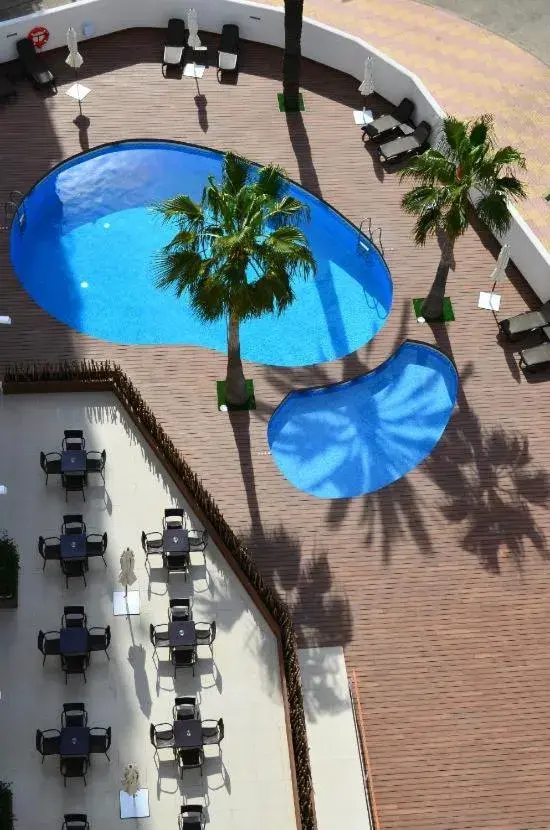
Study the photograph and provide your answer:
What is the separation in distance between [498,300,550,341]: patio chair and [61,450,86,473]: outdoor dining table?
42.1 feet

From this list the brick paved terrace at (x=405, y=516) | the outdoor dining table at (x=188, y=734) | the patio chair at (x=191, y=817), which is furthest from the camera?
the brick paved terrace at (x=405, y=516)

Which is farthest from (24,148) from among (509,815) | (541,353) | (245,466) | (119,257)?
(509,815)

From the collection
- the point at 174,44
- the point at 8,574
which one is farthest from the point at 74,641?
the point at 174,44

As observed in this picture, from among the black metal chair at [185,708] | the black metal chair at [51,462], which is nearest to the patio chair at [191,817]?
the black metal chair at [185,708]

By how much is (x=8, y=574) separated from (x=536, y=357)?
15.9 metres

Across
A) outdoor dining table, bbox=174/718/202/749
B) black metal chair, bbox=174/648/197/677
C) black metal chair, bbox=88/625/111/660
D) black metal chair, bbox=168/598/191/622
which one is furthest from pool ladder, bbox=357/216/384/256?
outdoor dining table, bbox=174/718/202/749

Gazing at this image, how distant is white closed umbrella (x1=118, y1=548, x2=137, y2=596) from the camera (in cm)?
2888

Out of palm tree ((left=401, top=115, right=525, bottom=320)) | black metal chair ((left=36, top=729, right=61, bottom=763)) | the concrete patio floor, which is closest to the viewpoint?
black metal chair ((left=36, top=729, right=61, bottom=763))

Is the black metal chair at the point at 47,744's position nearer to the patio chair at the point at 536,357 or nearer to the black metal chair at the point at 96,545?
the black metal chair at the point at 96,545

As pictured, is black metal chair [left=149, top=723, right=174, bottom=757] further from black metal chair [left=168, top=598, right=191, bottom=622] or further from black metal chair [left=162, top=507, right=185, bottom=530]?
black metal chair [left=162, top=507, right=185, bottom=530]

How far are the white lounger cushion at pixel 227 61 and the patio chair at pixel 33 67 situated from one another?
226 inches

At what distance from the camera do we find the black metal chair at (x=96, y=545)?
29.8 m

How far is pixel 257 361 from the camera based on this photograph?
34875 mm

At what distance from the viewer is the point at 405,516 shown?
31672mm
